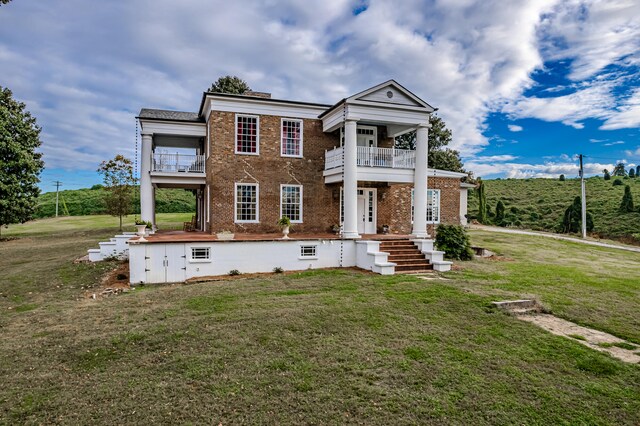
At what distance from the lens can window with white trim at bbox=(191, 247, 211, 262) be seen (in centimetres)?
1333

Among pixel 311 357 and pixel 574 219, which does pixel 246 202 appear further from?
pixel 574 219

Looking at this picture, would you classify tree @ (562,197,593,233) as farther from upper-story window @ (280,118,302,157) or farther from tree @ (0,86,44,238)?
tree @ (0,86,44,238)

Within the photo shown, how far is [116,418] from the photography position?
4.76m

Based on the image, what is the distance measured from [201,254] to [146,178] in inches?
313

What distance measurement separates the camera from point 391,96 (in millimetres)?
16422

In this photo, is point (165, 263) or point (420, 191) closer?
point (165, 263)

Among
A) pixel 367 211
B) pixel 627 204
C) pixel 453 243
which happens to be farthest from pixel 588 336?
pixel 627 204

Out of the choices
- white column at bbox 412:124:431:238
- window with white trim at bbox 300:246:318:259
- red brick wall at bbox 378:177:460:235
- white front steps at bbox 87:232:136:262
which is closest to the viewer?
window with white trim at bbox 300:246:318:259

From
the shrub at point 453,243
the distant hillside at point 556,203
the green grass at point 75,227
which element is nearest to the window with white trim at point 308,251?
the shrub at point 453,243

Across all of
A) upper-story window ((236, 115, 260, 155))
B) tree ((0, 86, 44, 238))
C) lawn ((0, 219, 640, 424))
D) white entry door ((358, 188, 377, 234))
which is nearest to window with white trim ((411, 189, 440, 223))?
white entry door ((358, 188, 377, 234))

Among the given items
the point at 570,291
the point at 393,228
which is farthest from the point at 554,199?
the point at 570,291

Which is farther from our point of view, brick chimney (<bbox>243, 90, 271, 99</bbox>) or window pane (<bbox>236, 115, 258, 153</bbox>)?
brick chimney (<bbox>243, 90, 271, 99</bbox>)

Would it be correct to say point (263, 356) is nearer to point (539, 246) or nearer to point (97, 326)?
point (97, 326)

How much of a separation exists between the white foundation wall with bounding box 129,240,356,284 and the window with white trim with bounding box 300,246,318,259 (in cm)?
7
